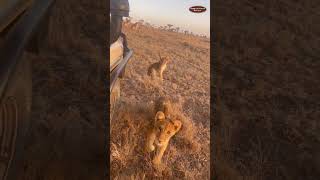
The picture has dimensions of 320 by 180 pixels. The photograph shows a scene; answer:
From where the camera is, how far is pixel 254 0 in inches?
89.6

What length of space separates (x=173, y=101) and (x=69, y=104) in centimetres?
67

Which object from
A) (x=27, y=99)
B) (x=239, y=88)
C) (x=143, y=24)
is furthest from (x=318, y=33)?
(x=27, y=99)

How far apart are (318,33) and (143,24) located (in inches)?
45.1

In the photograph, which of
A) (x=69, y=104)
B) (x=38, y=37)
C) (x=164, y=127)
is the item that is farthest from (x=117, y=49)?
(x=38, y=37)

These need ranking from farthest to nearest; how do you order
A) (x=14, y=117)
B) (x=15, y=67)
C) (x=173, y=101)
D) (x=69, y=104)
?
1. (x=173, y=101)
2. (x=69, y=104)
3. (x=14, y=117)
4. (x=15, y=67)

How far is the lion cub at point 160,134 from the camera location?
222 cm

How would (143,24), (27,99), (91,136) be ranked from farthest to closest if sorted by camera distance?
1. (143,24)
2. (91,136)
3. (27,99)

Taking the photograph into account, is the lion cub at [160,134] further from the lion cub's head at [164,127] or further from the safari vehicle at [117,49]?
the safari vehicle at [117,49]

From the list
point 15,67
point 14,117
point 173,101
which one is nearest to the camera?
point 15,67

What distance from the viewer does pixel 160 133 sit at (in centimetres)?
222

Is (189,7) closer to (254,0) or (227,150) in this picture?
(254,0)

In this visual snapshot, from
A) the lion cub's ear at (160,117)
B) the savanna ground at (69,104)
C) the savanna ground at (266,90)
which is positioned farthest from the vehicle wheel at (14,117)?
the savanna ground at (266,90)

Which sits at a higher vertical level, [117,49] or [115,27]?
[115,27]

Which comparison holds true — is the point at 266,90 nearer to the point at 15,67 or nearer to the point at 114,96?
the point at 114,96
